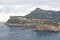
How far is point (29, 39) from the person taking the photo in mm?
117875

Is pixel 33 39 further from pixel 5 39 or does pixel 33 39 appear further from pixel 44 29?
pixel 44 29

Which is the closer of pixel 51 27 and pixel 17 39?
pixel 17 39

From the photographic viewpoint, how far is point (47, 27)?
184 metres

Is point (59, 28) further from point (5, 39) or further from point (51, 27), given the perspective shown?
point (5, 39)

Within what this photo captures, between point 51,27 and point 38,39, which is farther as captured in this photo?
point 51,27

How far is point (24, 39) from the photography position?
117688 mm

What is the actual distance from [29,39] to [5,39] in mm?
12818

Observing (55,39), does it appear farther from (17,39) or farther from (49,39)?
(17,39)

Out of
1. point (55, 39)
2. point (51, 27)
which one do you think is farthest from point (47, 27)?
point (55, 39)

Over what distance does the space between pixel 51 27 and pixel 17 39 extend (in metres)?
69.2

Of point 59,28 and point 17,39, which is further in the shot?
point 59,28

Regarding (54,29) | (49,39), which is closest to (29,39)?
(49,39)

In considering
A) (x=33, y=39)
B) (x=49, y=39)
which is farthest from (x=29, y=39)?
(x=49, y=39)

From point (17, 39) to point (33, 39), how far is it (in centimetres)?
852
